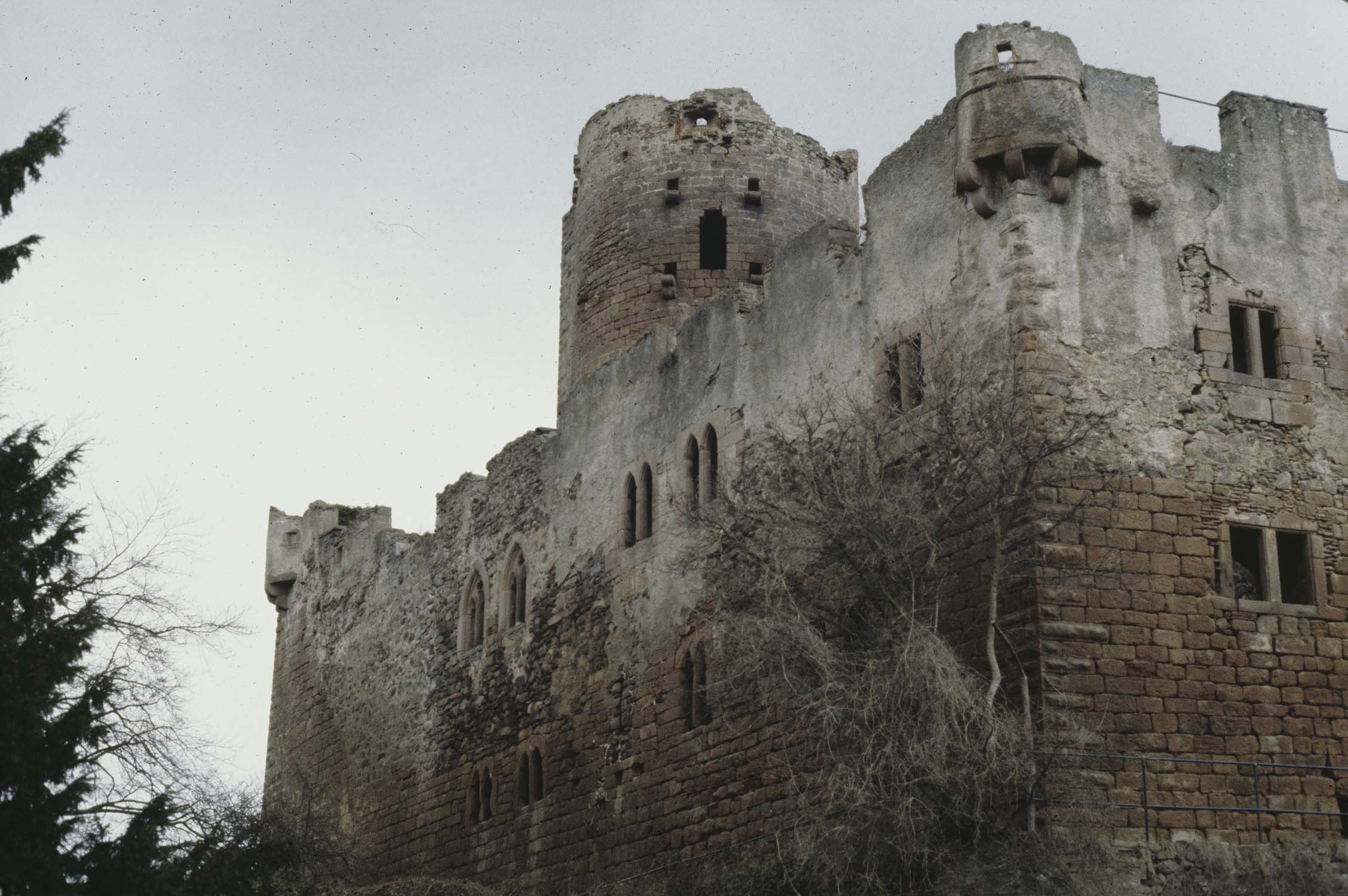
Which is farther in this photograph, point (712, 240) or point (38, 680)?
point (712, 240)

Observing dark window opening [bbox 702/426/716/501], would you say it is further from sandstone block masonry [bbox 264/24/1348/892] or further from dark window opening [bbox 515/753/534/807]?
dark window opening [bbox 515/753/534/807]

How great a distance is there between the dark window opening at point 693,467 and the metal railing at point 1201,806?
5905 mm

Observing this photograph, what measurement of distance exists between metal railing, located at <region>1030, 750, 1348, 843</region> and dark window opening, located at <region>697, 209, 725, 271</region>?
34.2ft

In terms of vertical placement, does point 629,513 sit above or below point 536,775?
above

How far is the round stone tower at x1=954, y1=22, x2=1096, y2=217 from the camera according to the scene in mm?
14352

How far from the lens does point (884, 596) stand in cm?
1334

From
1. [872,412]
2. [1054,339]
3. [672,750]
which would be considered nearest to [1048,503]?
[1054,339]

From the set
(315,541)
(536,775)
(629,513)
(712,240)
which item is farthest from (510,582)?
(315,541)

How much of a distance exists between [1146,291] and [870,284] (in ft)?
8.02

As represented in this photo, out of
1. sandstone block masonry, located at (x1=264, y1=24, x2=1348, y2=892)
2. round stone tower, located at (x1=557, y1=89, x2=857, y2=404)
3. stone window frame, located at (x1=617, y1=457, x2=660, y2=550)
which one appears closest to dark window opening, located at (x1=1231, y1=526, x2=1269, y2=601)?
sandstone block masonry, located at (x1=264, y1=24, x2=1348, y2=892)

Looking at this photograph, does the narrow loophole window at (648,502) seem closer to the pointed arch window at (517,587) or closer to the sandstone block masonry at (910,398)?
the sandstone block masonry at (910,398)

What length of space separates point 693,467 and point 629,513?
4.08 feet

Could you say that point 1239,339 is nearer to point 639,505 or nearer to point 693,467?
point 693,467

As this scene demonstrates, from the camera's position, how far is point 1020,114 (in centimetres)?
→ 1445
